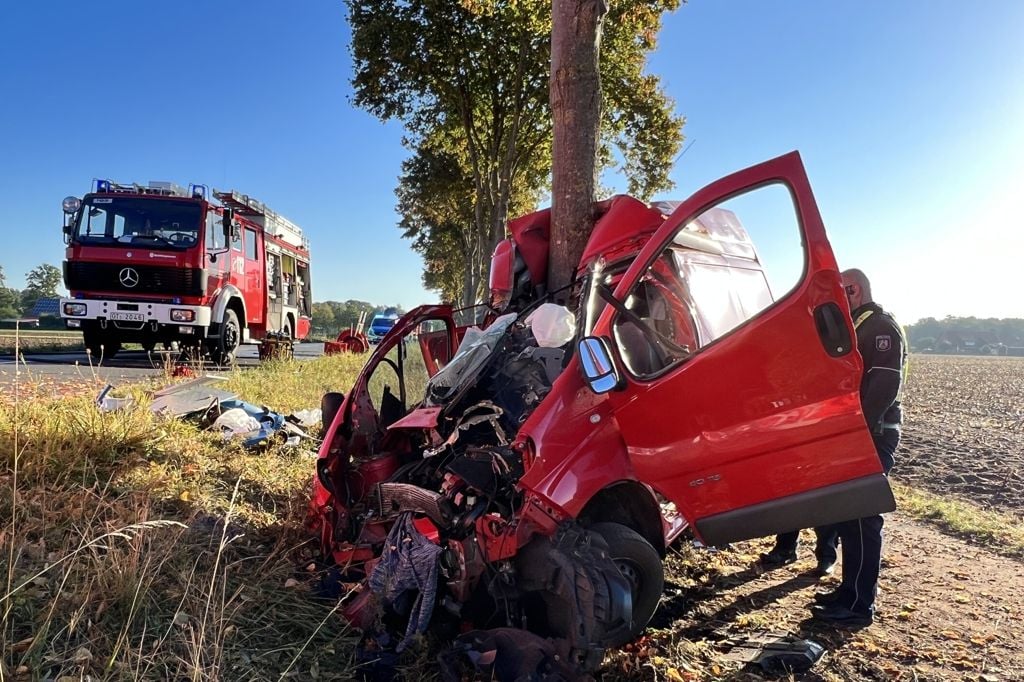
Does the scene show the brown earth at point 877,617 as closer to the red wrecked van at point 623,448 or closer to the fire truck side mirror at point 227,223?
the red wrecked van at point 623,448

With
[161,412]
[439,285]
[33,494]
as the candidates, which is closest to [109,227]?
[161,412]

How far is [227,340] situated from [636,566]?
1063 centimetres

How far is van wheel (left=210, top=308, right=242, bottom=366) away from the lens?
11.0 meters

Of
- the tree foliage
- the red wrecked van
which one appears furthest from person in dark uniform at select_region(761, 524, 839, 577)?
the tree foliage

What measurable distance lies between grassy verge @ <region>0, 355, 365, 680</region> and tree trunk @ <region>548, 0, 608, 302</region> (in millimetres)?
2947

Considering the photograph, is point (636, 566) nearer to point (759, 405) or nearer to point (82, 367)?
point (759, 405)

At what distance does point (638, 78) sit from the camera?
45.5ft

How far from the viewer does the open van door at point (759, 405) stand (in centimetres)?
226

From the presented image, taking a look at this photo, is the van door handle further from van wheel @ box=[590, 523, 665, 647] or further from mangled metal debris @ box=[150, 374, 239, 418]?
mangled metal debris @ box=[150, 374, 239, 418]

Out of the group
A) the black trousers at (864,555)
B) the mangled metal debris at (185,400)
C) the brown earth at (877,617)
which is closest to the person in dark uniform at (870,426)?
the black trousers at (864,555)

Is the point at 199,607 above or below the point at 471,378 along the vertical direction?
below

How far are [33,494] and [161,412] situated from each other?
7.07ft

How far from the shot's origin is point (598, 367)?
2422 millimetres

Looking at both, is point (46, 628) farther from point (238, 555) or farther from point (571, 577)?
point (571, 577)
